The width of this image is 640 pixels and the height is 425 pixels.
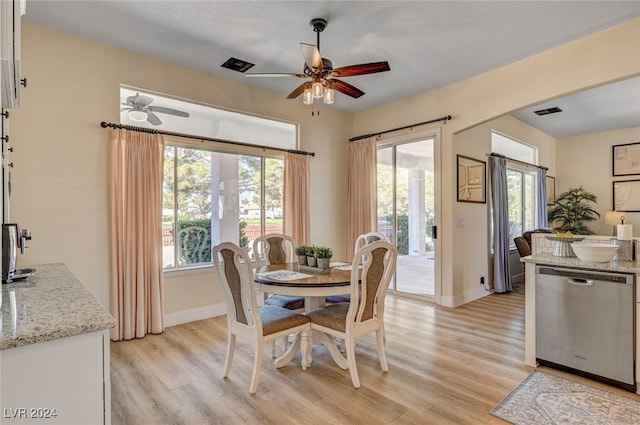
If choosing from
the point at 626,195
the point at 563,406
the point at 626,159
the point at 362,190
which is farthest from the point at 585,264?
the point at 626,159

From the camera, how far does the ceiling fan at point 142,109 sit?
3.64m

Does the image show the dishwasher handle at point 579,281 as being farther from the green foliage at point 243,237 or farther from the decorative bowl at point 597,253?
the green foliage at point 243,237

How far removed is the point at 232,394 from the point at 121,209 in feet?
7.21

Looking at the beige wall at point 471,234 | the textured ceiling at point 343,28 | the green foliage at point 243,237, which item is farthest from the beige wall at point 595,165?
the green foliage at point 243,237

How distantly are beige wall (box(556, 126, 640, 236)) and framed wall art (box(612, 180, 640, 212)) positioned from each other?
0.24ft

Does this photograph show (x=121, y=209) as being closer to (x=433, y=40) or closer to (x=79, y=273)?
(x=79, y=273)

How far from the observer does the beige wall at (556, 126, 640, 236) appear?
7164 mm

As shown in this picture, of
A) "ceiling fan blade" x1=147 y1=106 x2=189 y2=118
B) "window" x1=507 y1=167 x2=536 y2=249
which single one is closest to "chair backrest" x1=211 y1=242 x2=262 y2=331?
"ceiling fan blade" x1=147 y1=106 x2=189 y2=118

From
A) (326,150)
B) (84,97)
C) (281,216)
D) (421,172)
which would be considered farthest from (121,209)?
(421,172)

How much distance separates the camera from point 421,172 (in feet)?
16.9

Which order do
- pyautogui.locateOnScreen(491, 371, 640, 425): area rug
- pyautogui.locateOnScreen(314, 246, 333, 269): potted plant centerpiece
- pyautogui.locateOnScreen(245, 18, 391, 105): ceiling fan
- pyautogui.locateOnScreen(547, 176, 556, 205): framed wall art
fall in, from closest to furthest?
pyautogui.locateOnScreen(491, 371, 640, 425): area rug, pyautogui.locateOnScreen(245, 18, 391, 105): ceiling fan, pyautogui.locateOnScreen(314, 246, 333, 269): potted plant centerpiece, pyautogui.locateOnScreen(547, 176, 556, 205): framed wall art

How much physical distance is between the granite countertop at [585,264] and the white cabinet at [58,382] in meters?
2.99

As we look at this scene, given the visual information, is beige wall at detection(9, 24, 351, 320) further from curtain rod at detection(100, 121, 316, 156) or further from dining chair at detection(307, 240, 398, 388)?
dining chair at detection(307, 240, 398, 388)

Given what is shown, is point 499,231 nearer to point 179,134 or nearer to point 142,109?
point 179,134
